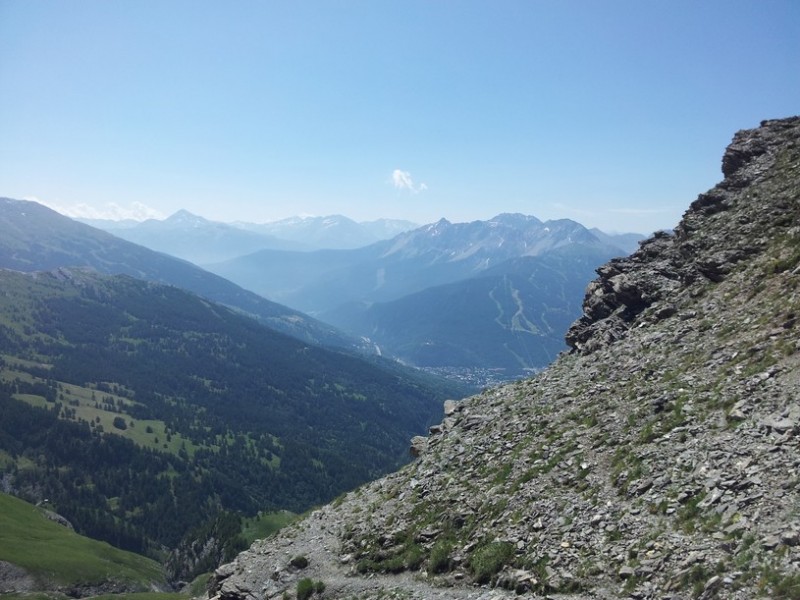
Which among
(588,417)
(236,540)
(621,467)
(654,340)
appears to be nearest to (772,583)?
(621,467)

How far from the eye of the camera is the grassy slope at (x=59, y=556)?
9950 cm

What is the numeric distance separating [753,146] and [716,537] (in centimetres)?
5187

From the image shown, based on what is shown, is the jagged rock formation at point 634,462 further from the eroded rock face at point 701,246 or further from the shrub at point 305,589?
the shrub at point 305,589

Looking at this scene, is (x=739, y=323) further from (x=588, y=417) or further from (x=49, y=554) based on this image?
(x=49, y=554)

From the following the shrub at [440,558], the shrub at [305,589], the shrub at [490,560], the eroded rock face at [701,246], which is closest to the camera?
the shrub at [490,560]

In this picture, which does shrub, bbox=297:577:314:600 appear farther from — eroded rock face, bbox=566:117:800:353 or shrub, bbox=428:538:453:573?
eroded rock face, bbox=566:117:800:353

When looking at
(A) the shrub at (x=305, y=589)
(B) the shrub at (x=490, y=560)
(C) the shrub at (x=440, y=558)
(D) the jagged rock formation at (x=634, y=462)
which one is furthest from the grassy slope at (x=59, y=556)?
(B) the shrub at (x=490, y=560)

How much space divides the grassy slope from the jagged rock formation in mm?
80158

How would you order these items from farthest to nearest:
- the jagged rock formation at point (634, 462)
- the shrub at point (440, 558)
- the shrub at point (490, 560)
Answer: the shrub at point (440, 558), the shrub at point (490, 560), the jagged rock formation at point (634, 462)

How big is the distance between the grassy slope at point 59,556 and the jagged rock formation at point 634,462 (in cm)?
8016

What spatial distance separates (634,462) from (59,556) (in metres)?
121

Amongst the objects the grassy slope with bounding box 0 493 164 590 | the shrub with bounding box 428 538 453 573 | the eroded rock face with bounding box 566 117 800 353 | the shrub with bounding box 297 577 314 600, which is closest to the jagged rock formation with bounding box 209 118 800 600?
the shrub with bounding box 428 538 453 573

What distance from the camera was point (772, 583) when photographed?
53.7 feet

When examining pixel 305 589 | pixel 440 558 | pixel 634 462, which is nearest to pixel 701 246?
pixel 634 462
